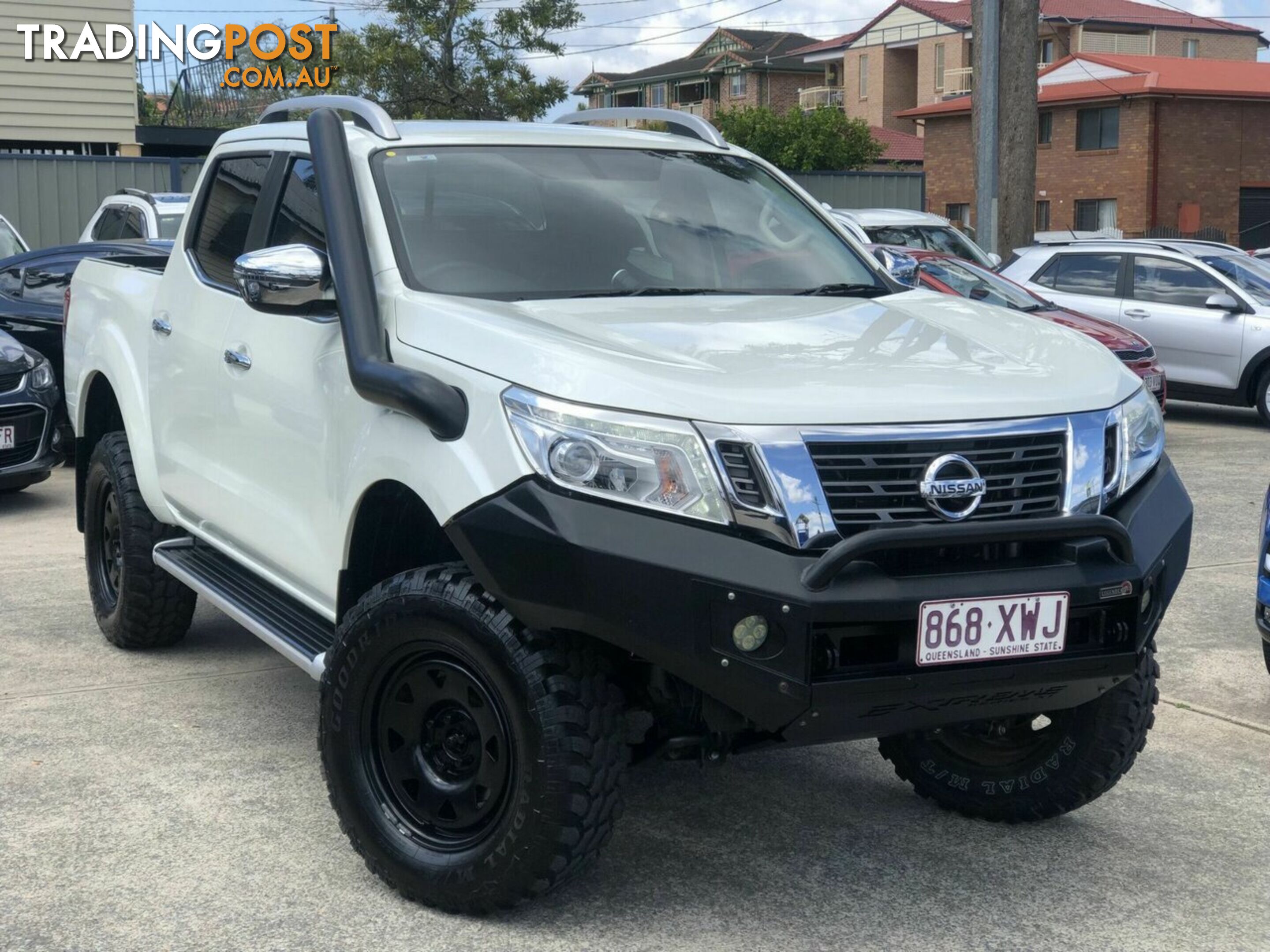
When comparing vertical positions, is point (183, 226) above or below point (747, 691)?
above

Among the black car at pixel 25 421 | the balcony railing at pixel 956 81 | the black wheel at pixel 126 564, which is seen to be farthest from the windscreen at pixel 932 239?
the balcony railing at pixel 956 81

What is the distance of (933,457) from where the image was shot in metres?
3.23

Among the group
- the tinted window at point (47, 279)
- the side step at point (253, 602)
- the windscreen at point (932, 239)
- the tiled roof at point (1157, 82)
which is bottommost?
the side step at point (253, 602)

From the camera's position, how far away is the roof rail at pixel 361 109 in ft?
14.4

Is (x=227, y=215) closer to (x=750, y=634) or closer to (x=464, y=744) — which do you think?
(x=464, y=744)

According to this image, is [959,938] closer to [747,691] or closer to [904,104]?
[747,691]

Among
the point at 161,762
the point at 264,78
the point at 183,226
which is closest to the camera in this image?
the point at 161,762

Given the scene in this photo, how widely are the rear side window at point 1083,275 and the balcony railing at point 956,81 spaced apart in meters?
54.2

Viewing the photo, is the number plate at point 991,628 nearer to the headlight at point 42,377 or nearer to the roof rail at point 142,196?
the headlight at point 42,377

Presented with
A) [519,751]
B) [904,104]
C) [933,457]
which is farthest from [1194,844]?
[904,104]

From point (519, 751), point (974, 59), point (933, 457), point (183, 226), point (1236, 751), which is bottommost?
point (1236, 751)

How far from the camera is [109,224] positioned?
47.5 feet

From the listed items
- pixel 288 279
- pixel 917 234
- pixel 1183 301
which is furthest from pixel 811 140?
pixel 288 279

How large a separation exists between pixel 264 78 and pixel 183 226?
20.7m
